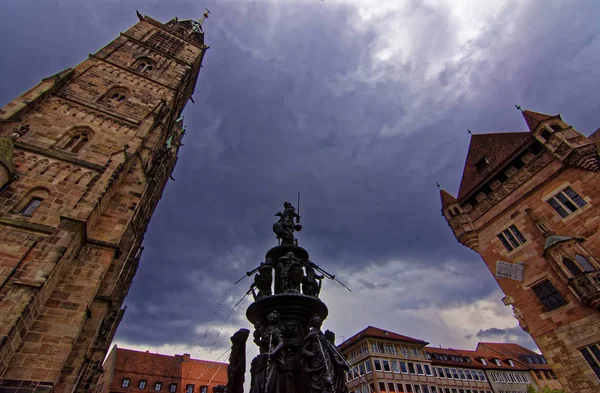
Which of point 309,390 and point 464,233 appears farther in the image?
point 464,233

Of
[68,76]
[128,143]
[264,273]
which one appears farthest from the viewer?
[68,76]

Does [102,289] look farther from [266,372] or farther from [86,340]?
[266,372]

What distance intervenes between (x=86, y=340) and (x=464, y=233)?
77.6ft

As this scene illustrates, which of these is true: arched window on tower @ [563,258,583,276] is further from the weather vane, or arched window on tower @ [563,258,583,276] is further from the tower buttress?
the weather vane

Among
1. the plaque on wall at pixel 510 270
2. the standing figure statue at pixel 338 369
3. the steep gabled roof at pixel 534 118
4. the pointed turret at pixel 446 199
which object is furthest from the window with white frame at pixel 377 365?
the standing figure statue at pixel 338 369

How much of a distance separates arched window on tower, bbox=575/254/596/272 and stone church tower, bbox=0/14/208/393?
22008mm

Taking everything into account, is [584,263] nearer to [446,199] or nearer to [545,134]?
[545,134]

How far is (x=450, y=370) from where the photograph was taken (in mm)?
33531

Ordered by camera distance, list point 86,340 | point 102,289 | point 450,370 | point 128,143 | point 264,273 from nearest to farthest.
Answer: point 264,273, point 86,340, point 102,289, point 128,143, point 450,370

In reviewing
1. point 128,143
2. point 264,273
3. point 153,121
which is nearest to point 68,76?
point 153,121

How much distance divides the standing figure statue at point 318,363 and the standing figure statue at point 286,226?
2987mm

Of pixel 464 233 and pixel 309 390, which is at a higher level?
pixel 464 233

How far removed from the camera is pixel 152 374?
2911cm

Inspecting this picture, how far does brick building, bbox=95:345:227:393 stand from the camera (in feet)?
89.2
